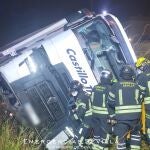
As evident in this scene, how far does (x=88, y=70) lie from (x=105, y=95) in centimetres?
60

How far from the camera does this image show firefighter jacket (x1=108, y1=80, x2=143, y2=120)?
24.8ft

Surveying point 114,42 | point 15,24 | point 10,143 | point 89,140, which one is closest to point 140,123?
point 89,140

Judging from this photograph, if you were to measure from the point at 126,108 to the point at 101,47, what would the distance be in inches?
67.9

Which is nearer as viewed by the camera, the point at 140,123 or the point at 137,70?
the point at 140,123

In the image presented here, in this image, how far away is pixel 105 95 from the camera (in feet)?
26.2

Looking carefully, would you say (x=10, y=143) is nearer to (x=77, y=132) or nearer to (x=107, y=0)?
(x=77, y=132)

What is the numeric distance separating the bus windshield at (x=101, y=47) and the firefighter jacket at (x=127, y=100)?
0.82 meters

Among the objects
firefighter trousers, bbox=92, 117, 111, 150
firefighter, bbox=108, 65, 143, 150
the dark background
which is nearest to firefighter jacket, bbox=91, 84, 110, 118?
firefighter trousers, bbox=92, 117, 111, 150

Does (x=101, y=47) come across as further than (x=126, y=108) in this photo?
Yes

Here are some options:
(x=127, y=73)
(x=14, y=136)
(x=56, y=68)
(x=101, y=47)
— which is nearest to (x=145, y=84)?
(x=127, y=73)

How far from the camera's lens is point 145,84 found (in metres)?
8.06

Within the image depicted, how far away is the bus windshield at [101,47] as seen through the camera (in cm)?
845

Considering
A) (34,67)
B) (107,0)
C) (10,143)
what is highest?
(34,67)

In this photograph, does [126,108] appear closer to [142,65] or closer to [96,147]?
[96,147]
